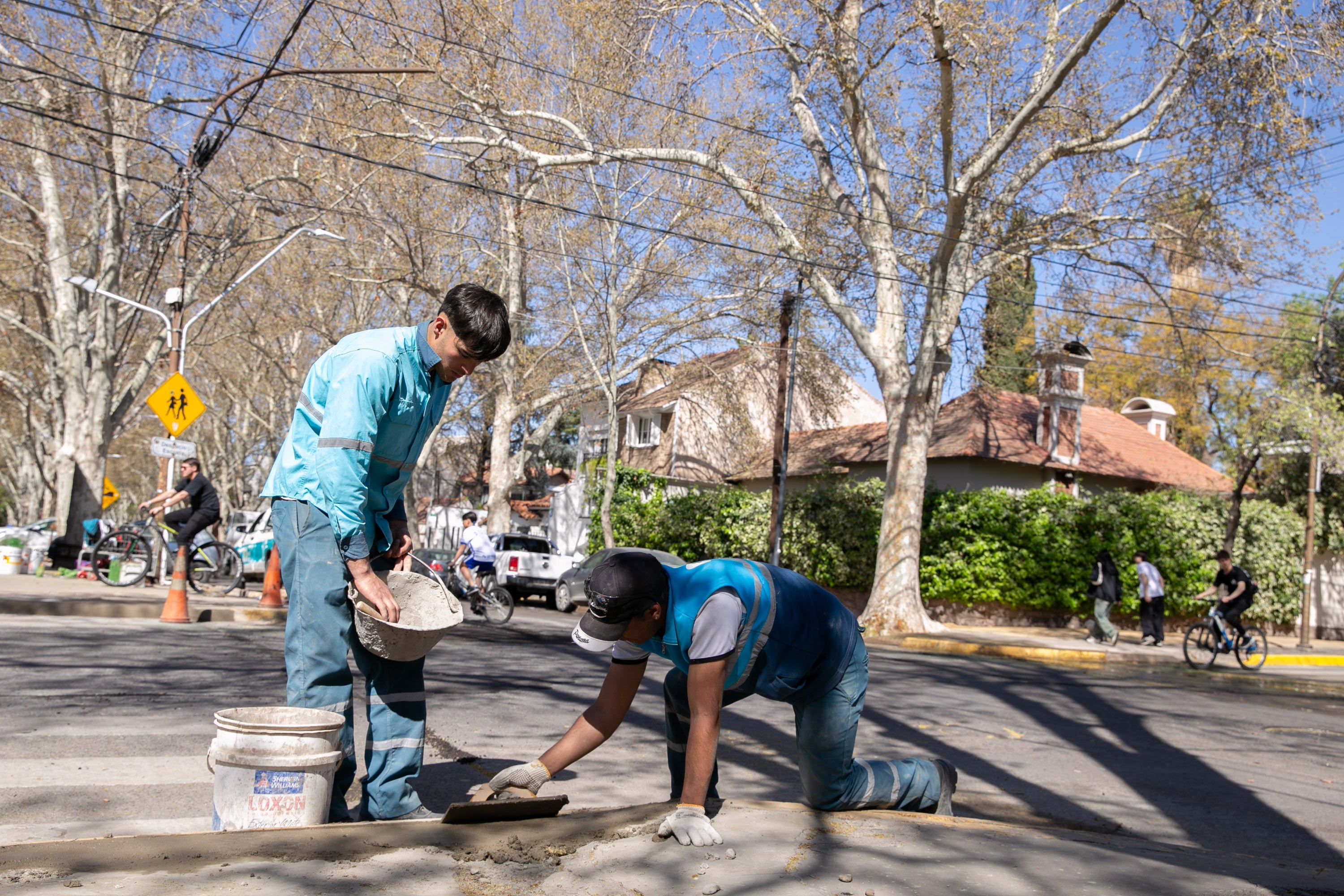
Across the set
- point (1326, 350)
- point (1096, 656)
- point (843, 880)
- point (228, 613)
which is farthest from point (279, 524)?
point (1326, 350)

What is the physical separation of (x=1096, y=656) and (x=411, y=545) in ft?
49.4

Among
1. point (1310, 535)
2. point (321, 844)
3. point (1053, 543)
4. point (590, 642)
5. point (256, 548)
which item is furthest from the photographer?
point (1310, 535)

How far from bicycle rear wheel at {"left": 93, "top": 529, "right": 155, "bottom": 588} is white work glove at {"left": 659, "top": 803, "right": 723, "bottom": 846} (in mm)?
15286

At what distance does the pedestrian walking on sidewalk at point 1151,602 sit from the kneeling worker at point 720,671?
17.1m

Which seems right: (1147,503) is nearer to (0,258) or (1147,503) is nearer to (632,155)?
(632,155)

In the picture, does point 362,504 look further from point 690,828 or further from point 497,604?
point 497,604

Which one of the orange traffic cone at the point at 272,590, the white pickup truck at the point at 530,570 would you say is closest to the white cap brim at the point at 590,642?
the orange traffic cone at the point at 272,590

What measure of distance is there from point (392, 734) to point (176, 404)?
1399 centimetres

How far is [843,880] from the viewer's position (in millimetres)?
3012

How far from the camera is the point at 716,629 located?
3365 mm

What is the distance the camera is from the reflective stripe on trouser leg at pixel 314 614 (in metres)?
3.64

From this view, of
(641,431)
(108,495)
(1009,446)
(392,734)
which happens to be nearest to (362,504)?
(392,734)

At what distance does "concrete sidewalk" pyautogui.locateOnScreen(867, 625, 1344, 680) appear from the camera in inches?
660

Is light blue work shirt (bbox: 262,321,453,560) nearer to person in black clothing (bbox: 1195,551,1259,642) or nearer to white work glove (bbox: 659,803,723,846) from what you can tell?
white work glove (bbox: 659,803,723,846)
